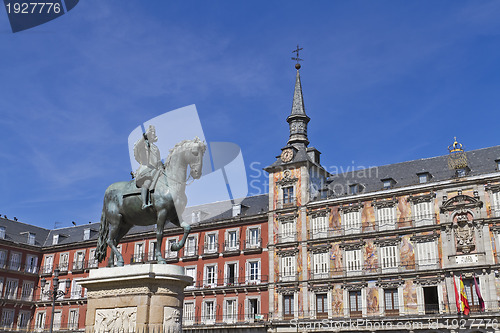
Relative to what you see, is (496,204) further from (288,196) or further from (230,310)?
(230,310)

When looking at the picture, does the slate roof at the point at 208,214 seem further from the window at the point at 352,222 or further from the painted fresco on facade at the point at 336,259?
the window at the point at 352,222

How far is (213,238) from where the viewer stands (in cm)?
5059

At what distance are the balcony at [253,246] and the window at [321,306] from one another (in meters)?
7.03

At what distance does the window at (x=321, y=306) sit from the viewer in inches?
1668

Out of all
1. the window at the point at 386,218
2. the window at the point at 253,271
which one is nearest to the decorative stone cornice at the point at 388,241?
the window at the point at 386,218

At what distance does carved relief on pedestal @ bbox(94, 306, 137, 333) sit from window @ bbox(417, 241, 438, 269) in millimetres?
32077

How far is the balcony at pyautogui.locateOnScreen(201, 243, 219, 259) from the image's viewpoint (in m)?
49.4

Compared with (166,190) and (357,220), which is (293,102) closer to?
(357,220)

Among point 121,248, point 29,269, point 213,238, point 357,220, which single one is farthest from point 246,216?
point 29,269

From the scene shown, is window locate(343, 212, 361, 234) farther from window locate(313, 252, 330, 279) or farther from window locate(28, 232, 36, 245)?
window locate(28, 232, 36, 245)

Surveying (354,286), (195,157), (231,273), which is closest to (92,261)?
(231,273)

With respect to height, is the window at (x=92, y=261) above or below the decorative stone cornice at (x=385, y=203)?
below

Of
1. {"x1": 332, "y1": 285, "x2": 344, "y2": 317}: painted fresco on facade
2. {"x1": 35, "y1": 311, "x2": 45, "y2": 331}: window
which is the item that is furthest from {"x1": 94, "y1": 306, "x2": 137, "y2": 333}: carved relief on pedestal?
{"x1": 35, "y1": 311, "x2": 45, "y2": 331}: window

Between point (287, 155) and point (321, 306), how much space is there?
13.8 m
